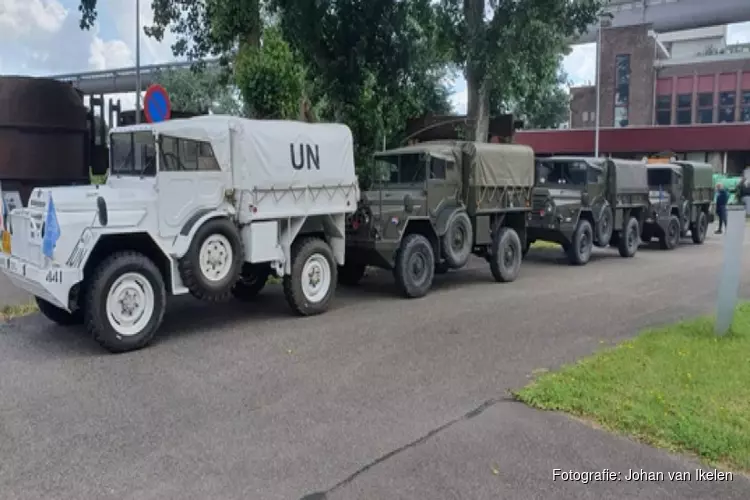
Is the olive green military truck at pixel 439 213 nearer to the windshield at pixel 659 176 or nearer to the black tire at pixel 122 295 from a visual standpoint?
the black tire at pixel 122 295

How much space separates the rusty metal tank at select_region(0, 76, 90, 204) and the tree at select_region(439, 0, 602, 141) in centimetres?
841

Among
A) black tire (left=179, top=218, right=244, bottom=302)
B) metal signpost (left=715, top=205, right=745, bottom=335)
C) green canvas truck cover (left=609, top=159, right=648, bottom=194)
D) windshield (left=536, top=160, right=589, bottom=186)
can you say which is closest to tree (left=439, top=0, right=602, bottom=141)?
windshield (left=536, top=160, right=589, bottom=186)

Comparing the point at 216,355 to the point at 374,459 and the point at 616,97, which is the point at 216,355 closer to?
the point at 374,459

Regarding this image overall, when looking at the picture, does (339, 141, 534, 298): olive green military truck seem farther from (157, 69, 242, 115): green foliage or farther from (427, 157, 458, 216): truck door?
(157, 69, 242, 115): green foliage

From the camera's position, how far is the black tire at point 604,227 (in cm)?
1616

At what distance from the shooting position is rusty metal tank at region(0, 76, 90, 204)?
480 inches

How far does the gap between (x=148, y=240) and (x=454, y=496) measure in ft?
16.0

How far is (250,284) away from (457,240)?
346cm

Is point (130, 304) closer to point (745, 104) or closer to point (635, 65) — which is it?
point (635, 65)

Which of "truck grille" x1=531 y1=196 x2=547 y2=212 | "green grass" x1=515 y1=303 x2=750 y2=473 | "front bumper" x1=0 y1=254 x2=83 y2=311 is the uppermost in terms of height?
"truck grille" x1=531 y1=196 x2=547 y2=212

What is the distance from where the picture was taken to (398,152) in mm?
11664

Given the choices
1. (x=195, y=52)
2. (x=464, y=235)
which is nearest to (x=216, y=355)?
(x=464, y=235)

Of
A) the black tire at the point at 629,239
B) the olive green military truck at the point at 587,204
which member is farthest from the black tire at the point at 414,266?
the black tire at the point at 629,239

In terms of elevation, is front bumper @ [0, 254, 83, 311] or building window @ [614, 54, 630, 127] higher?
building window @ [614, 54, 630, 127]
